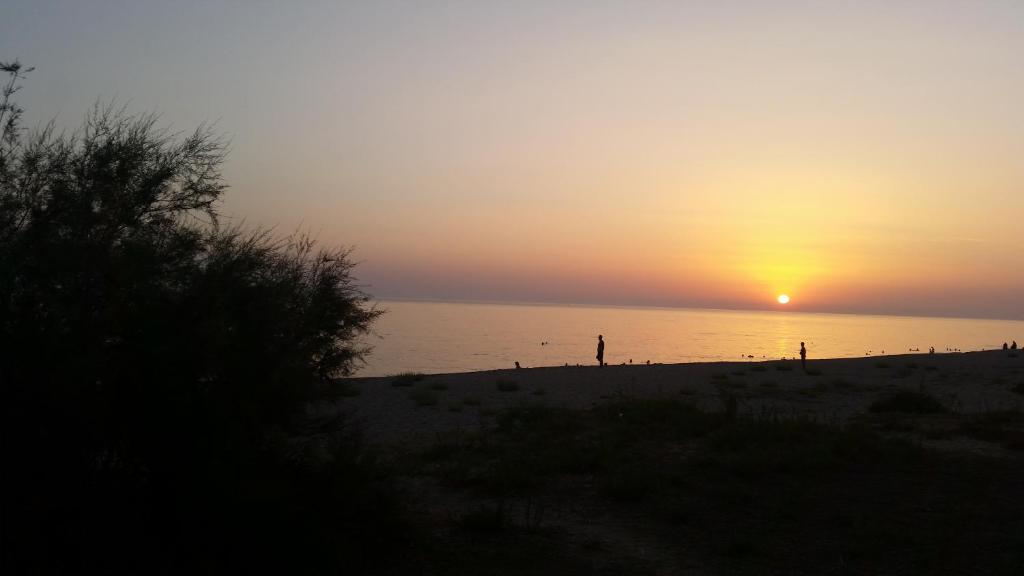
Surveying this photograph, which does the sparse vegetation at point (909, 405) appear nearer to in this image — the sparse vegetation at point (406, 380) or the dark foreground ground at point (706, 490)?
the dark foreground ground at point (706, 490)

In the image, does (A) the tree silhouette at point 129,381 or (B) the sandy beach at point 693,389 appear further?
(B) the sandy beach at point 693,389

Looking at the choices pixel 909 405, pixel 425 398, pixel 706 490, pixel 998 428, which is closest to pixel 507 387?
pixel 425 398

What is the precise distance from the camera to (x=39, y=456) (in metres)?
6.17

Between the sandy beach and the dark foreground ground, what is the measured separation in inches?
17.8

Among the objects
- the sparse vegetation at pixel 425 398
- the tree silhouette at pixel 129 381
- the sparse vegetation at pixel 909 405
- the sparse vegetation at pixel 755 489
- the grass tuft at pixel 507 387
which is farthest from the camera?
the grass tuft at pixel 507 387

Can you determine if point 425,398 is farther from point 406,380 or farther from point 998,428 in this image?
point 998,428

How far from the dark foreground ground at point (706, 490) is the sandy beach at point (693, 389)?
0.45 meters

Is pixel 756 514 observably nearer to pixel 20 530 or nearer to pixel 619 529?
pixel 619 529

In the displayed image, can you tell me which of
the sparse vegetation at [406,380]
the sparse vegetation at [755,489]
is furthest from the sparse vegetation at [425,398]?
the sparse vegetation at [755,489]

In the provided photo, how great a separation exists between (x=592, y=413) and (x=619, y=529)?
8.81m

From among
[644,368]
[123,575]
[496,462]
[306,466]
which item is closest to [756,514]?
[496,462]

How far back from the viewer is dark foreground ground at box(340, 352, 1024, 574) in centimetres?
847

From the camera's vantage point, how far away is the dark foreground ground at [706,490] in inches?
333

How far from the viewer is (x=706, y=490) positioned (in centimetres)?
1112
